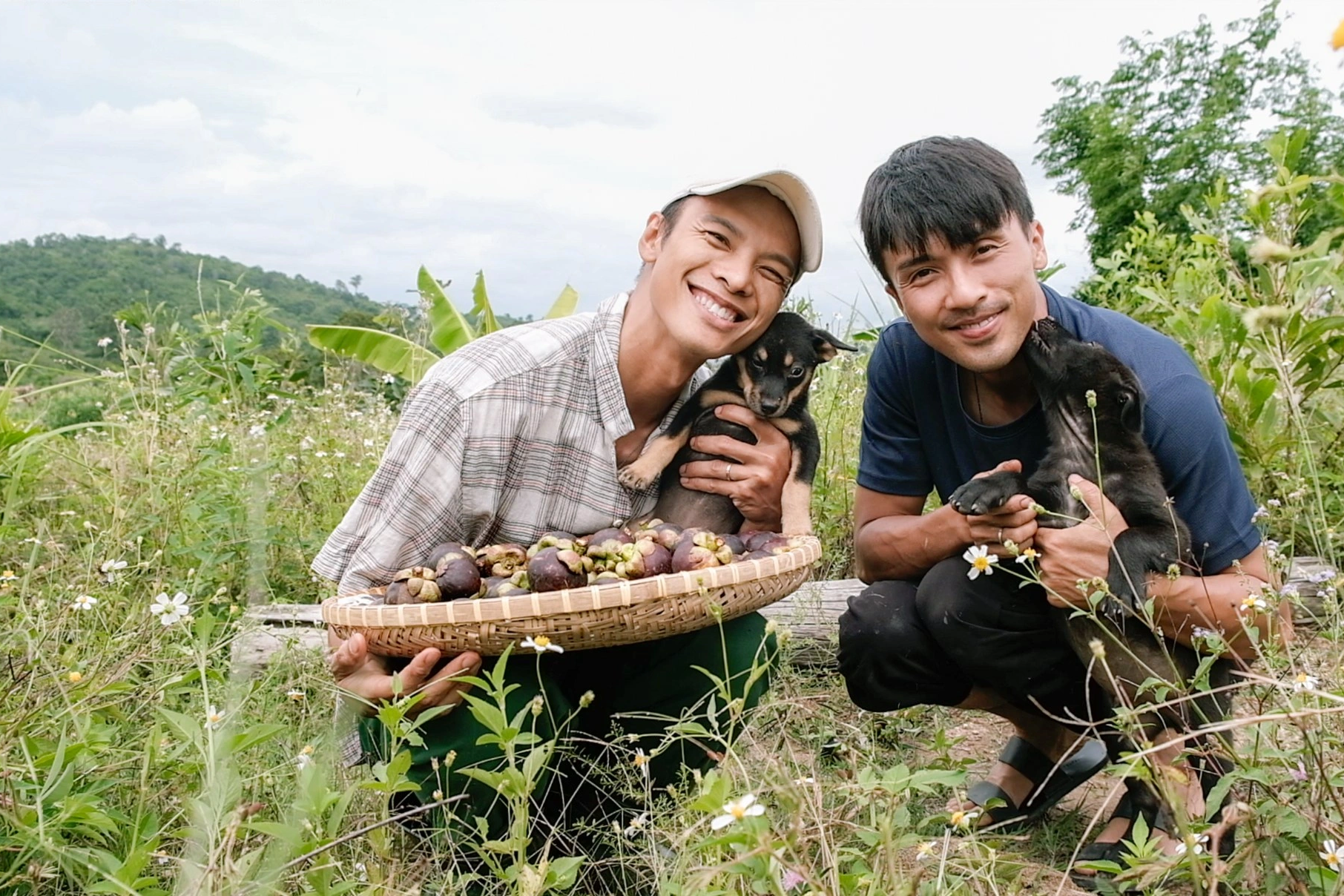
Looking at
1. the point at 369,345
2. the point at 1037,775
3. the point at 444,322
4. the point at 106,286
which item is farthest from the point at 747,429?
the point at 106,286

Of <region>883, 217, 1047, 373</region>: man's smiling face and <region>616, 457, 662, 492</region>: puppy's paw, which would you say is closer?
<region>883, 217, 1047, 373</region>: man's smiling face

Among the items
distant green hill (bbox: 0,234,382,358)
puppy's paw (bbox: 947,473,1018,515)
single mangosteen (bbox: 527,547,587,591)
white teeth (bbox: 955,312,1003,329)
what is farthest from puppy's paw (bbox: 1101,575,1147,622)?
distant green hill (bbox: 0,234,382,358)

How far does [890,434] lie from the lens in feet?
9.93

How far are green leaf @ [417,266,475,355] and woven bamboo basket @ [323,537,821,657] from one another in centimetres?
382

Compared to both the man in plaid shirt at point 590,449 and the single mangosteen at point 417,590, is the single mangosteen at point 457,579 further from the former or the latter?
the man in plaid shirt at point 590,449

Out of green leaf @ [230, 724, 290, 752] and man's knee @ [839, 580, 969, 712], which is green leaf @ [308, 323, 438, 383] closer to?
man's knee @ [839, 580, 969, 712]

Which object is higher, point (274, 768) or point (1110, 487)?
point (1110, 487)

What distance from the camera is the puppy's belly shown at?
10.2ft

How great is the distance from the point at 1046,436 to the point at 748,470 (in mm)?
861

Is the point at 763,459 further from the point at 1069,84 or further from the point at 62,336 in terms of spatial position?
the point at 1069,84

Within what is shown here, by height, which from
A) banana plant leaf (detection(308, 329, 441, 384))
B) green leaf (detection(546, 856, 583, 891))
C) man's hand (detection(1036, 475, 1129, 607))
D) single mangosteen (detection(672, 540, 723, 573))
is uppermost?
banana plant leaf (detection(308, 329, 441, 384))

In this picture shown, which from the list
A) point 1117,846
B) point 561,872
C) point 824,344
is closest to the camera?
point 561,872

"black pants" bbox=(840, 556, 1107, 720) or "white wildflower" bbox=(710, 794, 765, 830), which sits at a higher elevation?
"white wildflower" bbox=(710, 794, 765, 830)

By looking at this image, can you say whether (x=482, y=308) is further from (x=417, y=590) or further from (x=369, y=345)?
(x=417, y=590)
